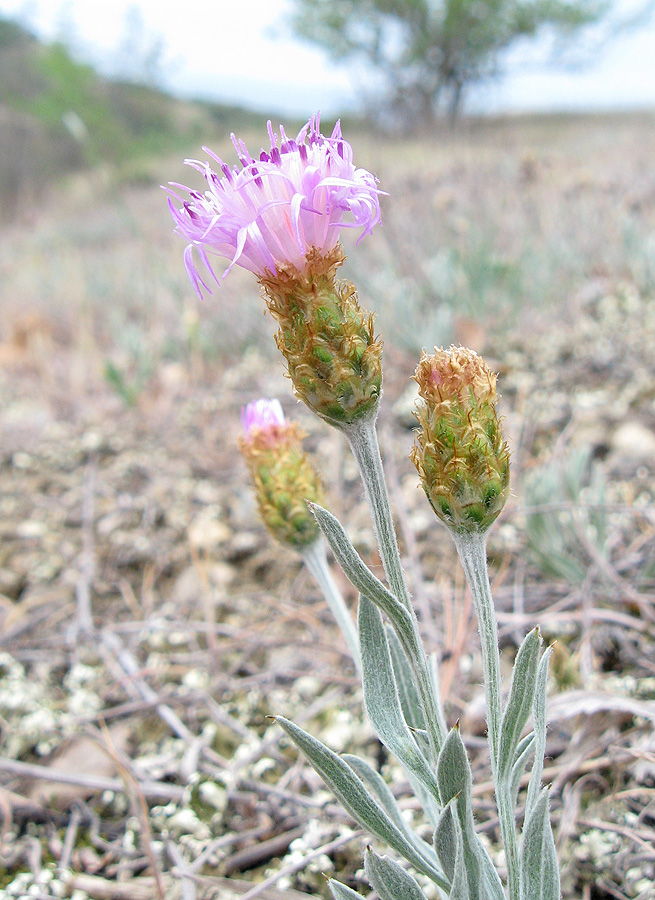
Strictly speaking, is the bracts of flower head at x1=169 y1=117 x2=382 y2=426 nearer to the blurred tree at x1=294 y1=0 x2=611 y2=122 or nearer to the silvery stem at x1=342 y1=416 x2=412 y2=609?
the silvery stem at x1=342 y1=416 x2=412 y2=609

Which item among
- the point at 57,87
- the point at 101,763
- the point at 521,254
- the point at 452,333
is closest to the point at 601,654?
the point at 101,763

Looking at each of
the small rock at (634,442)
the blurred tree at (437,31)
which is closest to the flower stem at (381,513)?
the small rock at (634,442)

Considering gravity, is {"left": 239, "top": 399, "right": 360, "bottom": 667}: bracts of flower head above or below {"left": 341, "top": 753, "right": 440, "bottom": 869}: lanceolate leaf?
above

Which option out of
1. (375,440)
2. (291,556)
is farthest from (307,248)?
(291,556)

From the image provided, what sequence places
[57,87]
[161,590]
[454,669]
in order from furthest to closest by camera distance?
[57,87] < [161,590] < [454,669]

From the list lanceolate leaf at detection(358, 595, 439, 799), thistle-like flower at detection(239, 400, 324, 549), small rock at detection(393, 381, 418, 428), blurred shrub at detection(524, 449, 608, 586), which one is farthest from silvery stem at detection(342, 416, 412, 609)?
small rock at detection(393, 381, 418, 428)

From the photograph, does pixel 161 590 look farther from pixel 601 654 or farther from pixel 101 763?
pixel 601 654

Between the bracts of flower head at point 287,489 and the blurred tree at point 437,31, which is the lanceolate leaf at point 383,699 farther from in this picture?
the blurred tree at point 437,31
